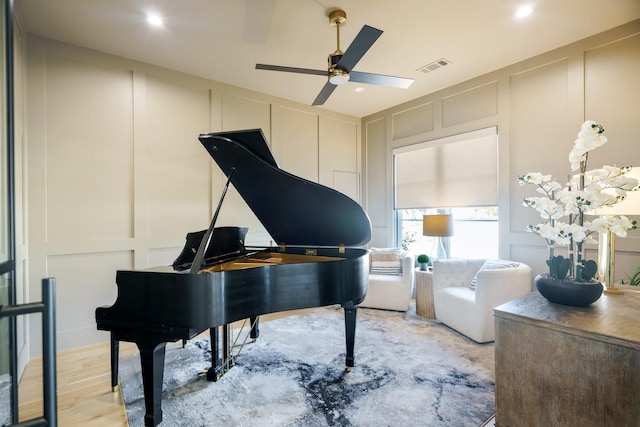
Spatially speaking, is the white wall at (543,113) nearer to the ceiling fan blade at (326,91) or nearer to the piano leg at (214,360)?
the ceiling fan blade at (326,91)

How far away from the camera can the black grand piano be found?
5.61ft

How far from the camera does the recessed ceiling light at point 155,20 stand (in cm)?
271

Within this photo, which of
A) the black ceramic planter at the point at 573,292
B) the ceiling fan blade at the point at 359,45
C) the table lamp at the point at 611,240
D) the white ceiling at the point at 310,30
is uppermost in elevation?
the white ceiling at the point at 310,30

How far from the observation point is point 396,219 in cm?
508

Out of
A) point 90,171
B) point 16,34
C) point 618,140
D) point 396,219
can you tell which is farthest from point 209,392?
point 618,140

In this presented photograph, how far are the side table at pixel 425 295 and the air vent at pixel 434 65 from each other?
2.48 metres

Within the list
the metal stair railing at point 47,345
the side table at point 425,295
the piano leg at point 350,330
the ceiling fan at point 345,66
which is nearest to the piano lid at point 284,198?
the piano leg at point 350,330

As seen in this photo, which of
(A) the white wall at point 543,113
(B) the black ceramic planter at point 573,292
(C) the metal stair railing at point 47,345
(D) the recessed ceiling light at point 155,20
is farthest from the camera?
(A) the white wall at point 543,113

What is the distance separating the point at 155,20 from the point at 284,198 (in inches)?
78.1

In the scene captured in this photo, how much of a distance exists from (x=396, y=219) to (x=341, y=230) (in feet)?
8.58

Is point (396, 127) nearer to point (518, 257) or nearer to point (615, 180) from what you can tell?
point (518, 257)

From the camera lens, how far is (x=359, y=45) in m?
2.25

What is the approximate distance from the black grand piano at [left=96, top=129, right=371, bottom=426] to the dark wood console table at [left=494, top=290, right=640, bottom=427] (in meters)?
1.06

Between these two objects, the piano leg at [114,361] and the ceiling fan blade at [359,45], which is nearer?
the ceiling fan blade at [359,45]
